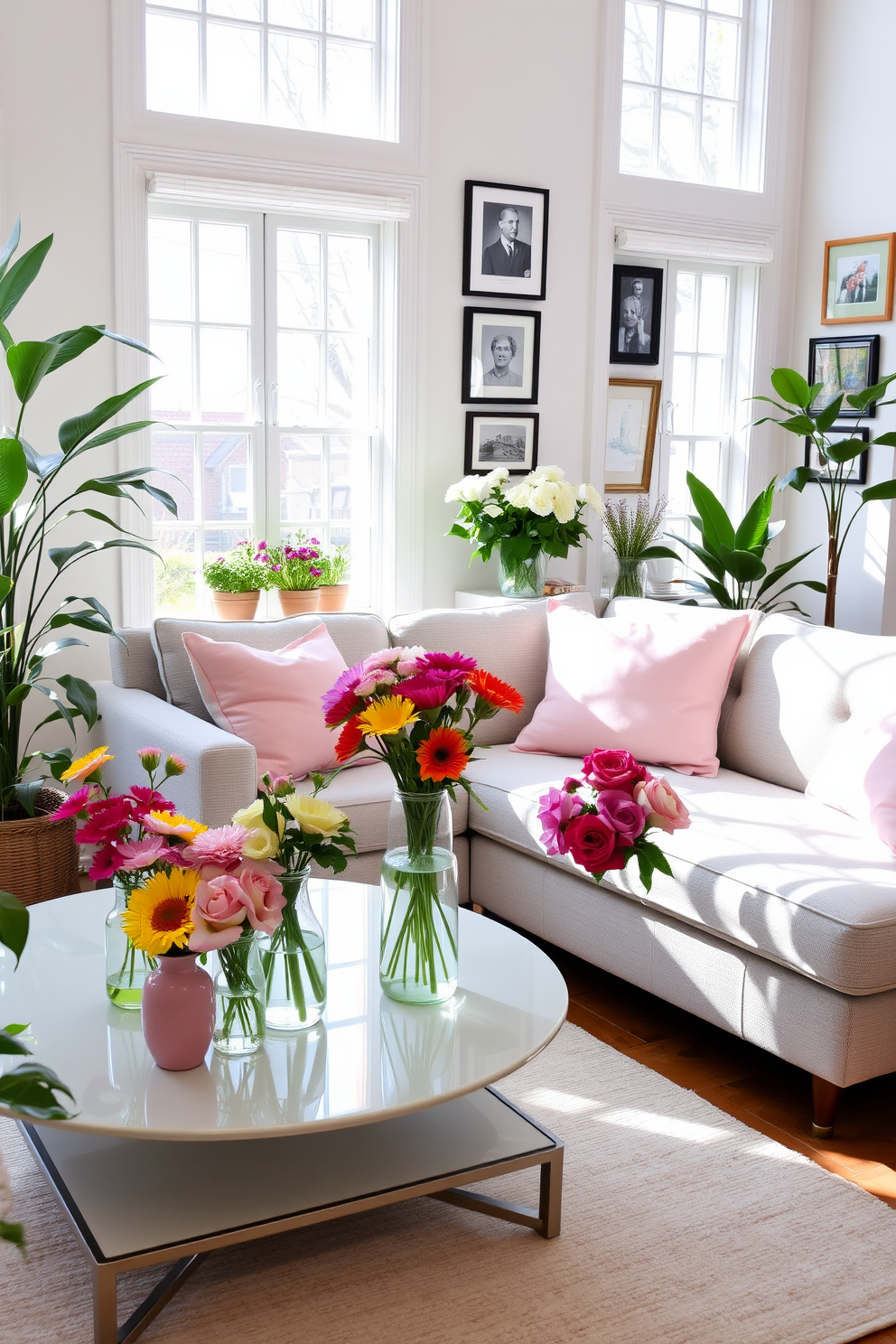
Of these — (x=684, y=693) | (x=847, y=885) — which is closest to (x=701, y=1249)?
(x=847, y=885)

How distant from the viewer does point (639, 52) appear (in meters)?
5.00

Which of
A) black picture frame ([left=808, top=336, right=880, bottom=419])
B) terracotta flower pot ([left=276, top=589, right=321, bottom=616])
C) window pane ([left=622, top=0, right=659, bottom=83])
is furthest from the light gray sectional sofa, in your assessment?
window pane ([left=622, top=0, right=659, bottom=83])

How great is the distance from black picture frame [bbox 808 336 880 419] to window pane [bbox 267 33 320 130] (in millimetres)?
2253

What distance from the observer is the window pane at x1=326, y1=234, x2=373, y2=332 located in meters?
4.46

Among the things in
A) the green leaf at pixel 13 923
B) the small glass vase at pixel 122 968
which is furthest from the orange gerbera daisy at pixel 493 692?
the green leaf at pixel 13 923

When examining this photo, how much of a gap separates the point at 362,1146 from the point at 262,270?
3199mm

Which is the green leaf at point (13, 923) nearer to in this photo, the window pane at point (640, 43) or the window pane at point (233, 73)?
the window pane at point (233, 73)

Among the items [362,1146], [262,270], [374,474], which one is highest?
[262,270]

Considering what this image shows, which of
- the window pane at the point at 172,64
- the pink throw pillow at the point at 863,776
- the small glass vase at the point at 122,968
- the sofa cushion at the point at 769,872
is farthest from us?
the window pane at the point at 172,64

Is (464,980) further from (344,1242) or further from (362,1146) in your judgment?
(344,1242)

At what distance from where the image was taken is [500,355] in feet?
15.5

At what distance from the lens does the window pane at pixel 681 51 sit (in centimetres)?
506

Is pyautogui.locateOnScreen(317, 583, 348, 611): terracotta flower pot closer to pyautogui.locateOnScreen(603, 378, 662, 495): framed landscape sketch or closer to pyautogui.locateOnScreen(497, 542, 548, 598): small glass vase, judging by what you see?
pyautogui.locateOnScreen(497, 542, 548, 598): small glass vase

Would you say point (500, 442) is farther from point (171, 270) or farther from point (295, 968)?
point (295, 968)
